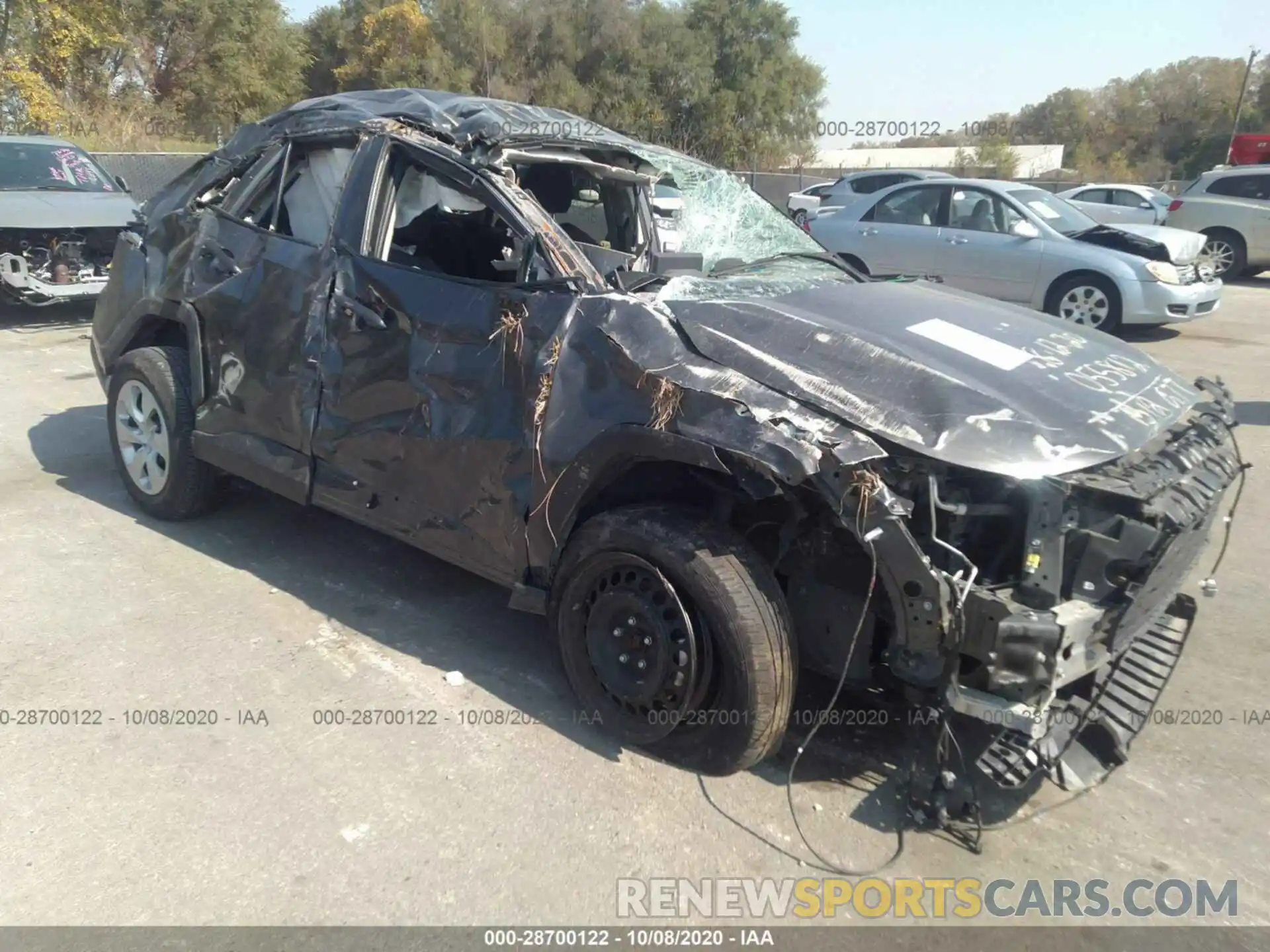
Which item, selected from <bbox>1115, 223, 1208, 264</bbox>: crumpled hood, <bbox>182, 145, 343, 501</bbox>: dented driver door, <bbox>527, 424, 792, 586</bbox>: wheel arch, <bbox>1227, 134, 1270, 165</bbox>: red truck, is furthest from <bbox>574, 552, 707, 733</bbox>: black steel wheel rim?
<bbox>1227, 134, 1270, 165</bbox>: red truck

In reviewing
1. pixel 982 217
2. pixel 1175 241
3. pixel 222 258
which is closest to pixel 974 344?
pixel 222 258

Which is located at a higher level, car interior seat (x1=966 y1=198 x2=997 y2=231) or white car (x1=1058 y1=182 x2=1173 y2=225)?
white car (x1=1058 y1=182 x2=1173 y2=225)

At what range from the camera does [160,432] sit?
4.76 m

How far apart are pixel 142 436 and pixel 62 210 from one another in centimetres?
647

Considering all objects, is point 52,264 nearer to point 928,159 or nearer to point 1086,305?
point 1086,305

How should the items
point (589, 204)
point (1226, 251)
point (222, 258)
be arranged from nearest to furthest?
point (222, 258) → point (589, 204) → point (1226, 251)

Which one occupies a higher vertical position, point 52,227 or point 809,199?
point 809,199

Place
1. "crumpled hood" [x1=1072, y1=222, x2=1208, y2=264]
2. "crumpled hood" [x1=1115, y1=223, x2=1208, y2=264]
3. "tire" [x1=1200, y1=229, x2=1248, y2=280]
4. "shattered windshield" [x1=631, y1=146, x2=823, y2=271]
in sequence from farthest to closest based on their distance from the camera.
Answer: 1. "tire" [x1=1200, y1=229, x2=1248, y2=280]
2. "crumpled hood" [x1=1115, y1=223, x2=1208, y2=264]
3. "crumpled hood" [x1=1072, y1=222, x2=1208, y2=264]
4. "shattered windshield" [x1=631, y1=146, x2=823, y2=271]

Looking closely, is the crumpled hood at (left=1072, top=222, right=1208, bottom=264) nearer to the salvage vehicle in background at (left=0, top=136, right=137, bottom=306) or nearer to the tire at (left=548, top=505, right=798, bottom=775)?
the tire at (left=548, top=505, right=798, bottom=775)

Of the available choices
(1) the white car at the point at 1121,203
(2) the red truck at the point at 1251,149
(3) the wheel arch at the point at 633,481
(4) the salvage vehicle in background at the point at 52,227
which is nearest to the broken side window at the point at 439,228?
(3) the wheel arch at the point at 633,481

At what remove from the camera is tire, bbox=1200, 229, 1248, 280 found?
50.9ft

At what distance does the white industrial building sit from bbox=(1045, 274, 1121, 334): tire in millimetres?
31318

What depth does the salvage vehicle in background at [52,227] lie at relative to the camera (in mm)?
9656

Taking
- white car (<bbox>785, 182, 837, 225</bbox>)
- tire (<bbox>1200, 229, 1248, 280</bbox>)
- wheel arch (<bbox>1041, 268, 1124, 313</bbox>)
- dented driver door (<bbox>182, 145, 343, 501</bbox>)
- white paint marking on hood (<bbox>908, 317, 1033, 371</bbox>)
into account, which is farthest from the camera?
white car (<bbox>785, 182, 837, 225</bbox>)
